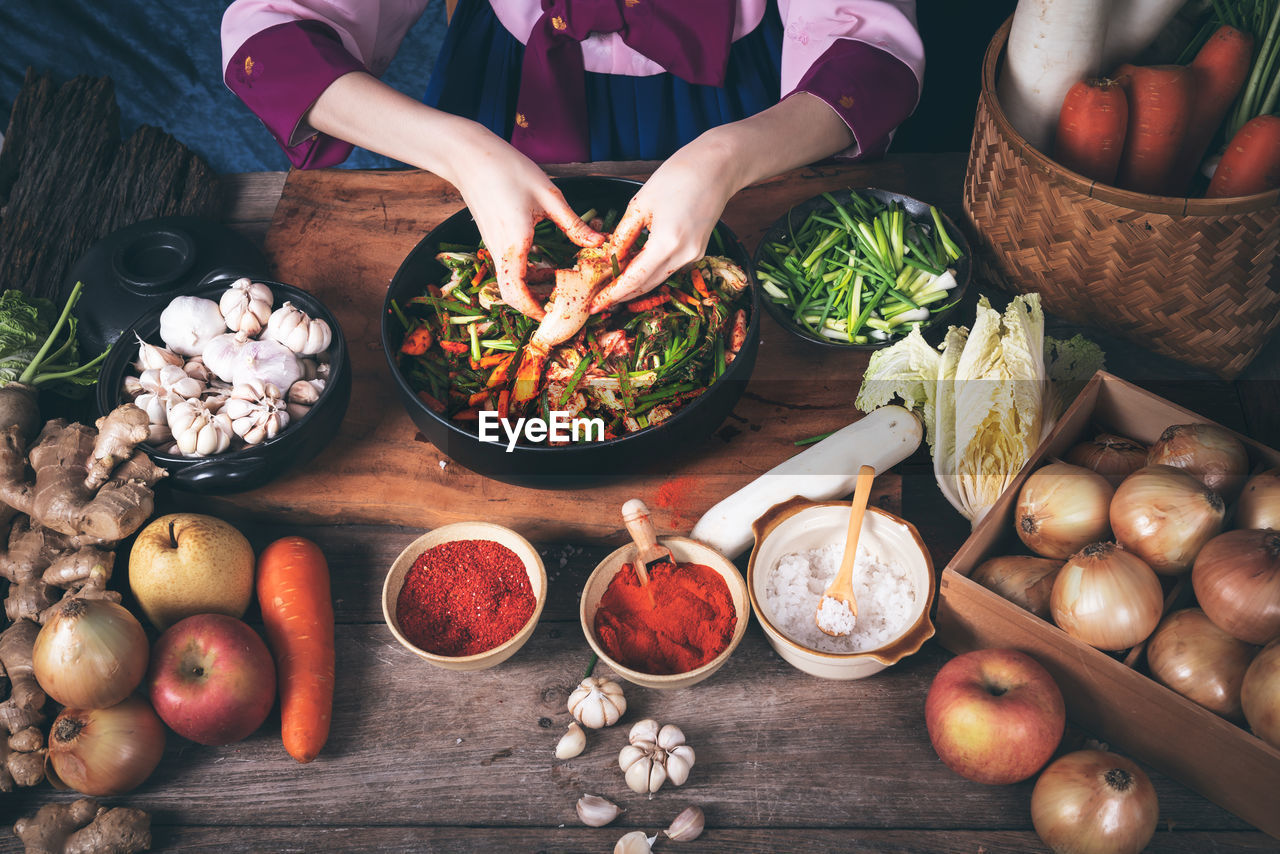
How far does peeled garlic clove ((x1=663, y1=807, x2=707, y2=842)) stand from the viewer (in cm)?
119

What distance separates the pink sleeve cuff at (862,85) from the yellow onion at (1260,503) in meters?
0.85

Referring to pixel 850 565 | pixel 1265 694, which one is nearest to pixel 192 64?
pixel 850 565

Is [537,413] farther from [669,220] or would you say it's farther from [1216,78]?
[1216,78]

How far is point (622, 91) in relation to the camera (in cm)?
188

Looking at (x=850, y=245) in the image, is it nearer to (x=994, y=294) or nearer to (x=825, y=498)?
(x=994, y=294)

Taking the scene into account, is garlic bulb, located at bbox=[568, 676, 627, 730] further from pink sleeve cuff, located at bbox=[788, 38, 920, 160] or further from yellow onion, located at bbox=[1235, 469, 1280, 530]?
pink sleeve cuff, located at bbox=[788, 38, 920, 160]

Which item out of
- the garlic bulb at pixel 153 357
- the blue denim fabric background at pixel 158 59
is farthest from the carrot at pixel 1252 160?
the blue denim fabric background at pixel 158 59

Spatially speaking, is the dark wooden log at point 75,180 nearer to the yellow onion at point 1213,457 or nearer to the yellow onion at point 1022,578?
the yellow onion at point 1022,578

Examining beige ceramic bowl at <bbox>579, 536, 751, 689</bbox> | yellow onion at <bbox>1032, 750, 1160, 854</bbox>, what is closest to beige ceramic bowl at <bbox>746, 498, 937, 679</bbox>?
beige ceramic bowl at <bbox>579, 536, 751, 689</bbox>

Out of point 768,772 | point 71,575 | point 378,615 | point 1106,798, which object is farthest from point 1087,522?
point 71,575

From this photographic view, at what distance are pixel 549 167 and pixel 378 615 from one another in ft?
3.19

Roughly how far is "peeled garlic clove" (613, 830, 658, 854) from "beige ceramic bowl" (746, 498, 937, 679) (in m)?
0.32

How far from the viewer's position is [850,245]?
5.32 ft

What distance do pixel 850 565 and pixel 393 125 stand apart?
105cm
